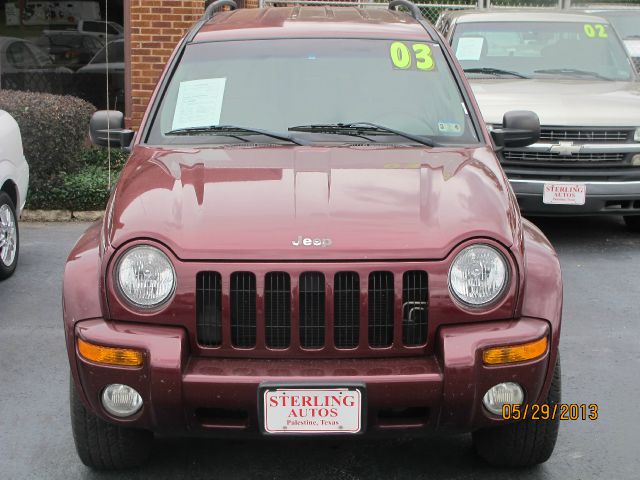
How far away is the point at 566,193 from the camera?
8.13m

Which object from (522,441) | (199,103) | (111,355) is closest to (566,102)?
(199,103)

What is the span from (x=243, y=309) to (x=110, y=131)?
187 cm

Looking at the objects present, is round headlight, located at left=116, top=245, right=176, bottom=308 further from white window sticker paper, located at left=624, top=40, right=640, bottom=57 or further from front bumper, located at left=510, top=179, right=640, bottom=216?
white window sticker paper, located at left=624, top=40, right=640, bottom=57

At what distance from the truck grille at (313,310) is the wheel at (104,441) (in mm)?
664

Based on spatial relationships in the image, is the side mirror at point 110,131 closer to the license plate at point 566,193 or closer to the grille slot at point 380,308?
the grille slot at point 380,308

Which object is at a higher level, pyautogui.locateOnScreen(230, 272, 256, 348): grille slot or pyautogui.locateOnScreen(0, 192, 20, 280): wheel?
pyautogui.locateOnScreen(230, 272, 256, 348): grille slot

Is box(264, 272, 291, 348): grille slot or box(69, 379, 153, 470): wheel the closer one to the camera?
box(264, 272, 291, 348): grille slot

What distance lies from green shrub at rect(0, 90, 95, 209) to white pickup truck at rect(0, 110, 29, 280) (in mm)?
1763

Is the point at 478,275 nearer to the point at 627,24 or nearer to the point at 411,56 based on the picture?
the point at 411,56

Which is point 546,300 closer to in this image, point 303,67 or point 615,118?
point 303,67

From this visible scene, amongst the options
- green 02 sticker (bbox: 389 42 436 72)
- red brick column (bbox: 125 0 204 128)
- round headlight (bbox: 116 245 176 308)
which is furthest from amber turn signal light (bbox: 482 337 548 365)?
red brick column (bbox: 125 0 204 128)

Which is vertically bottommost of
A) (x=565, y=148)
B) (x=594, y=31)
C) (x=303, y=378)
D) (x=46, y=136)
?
(x=46, y=136)

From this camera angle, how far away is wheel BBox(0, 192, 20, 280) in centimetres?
718
